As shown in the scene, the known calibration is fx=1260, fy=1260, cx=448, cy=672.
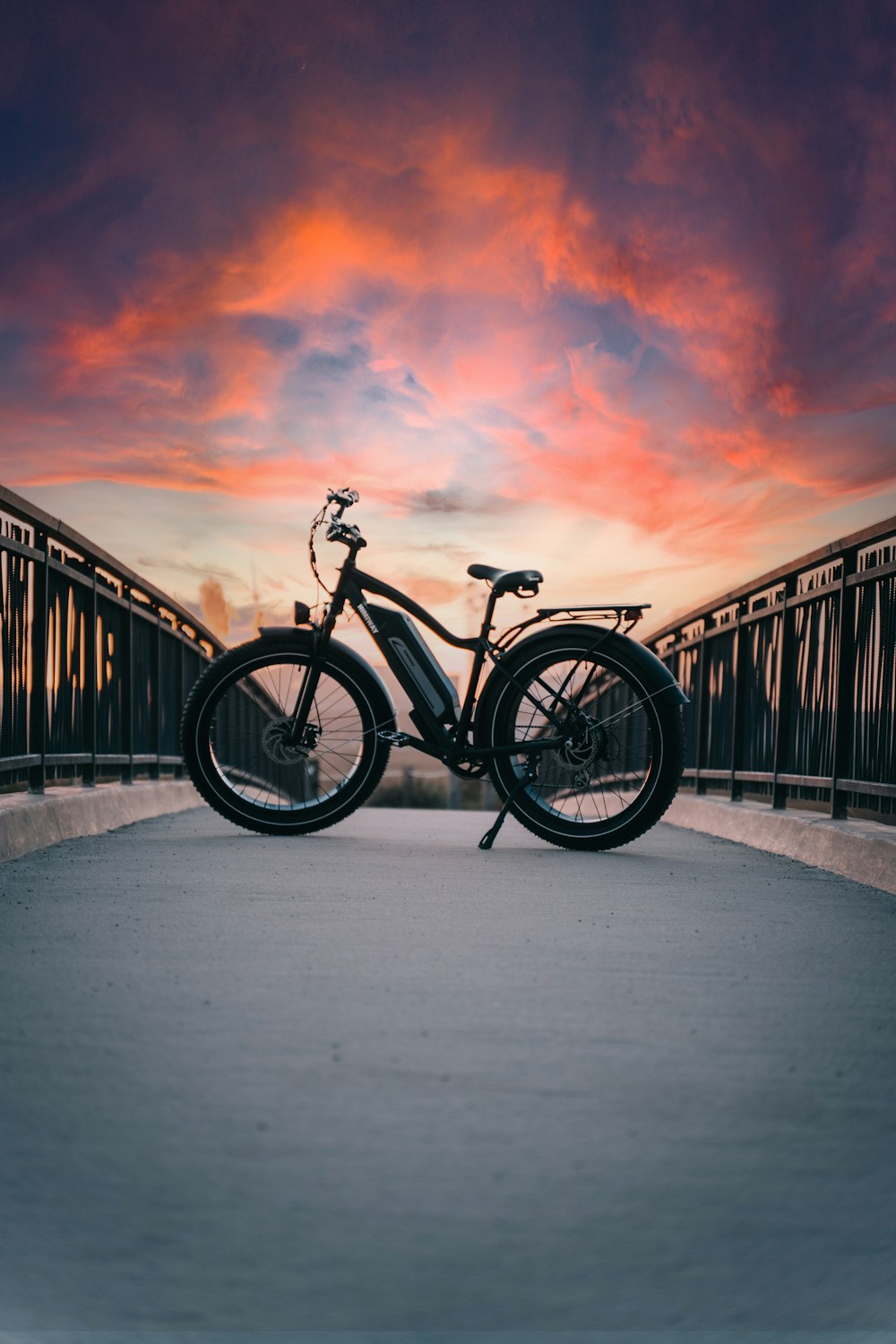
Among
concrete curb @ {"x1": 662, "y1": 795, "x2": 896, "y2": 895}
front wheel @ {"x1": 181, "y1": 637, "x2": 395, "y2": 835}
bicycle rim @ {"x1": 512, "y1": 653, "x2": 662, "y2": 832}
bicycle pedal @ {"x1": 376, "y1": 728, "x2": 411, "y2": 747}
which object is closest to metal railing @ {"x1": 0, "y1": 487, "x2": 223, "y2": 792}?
front wheel @ {"x1": 181, "y1": 637, "x2": 395, "y2": 835}

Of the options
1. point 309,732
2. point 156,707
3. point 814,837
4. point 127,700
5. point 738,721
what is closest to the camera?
point 814,837

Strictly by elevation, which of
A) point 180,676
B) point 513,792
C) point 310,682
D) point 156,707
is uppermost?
point 310,682

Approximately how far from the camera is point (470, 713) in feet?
18.4

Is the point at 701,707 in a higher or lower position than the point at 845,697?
lower

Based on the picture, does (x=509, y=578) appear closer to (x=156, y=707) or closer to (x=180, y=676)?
(x=156, y=707)

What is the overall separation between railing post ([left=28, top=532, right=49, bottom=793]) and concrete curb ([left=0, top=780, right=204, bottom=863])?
13 centimetres

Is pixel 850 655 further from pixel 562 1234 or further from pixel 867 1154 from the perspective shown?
pixel 562 1234

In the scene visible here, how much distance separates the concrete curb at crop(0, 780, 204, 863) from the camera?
15.5ft

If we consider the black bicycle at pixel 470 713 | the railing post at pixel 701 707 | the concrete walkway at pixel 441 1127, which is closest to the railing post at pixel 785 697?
the black bicycle at pixel 470 713

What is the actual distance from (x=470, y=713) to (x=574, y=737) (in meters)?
0.50

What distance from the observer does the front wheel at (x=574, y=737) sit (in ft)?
17.7

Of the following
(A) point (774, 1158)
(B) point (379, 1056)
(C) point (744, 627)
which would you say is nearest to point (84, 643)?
(C) point (744, 627)

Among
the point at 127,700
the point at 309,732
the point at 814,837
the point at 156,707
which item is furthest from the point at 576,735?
the point at 156,707

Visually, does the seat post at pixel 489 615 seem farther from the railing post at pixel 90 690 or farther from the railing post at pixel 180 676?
the railing post at pixel 180 676
